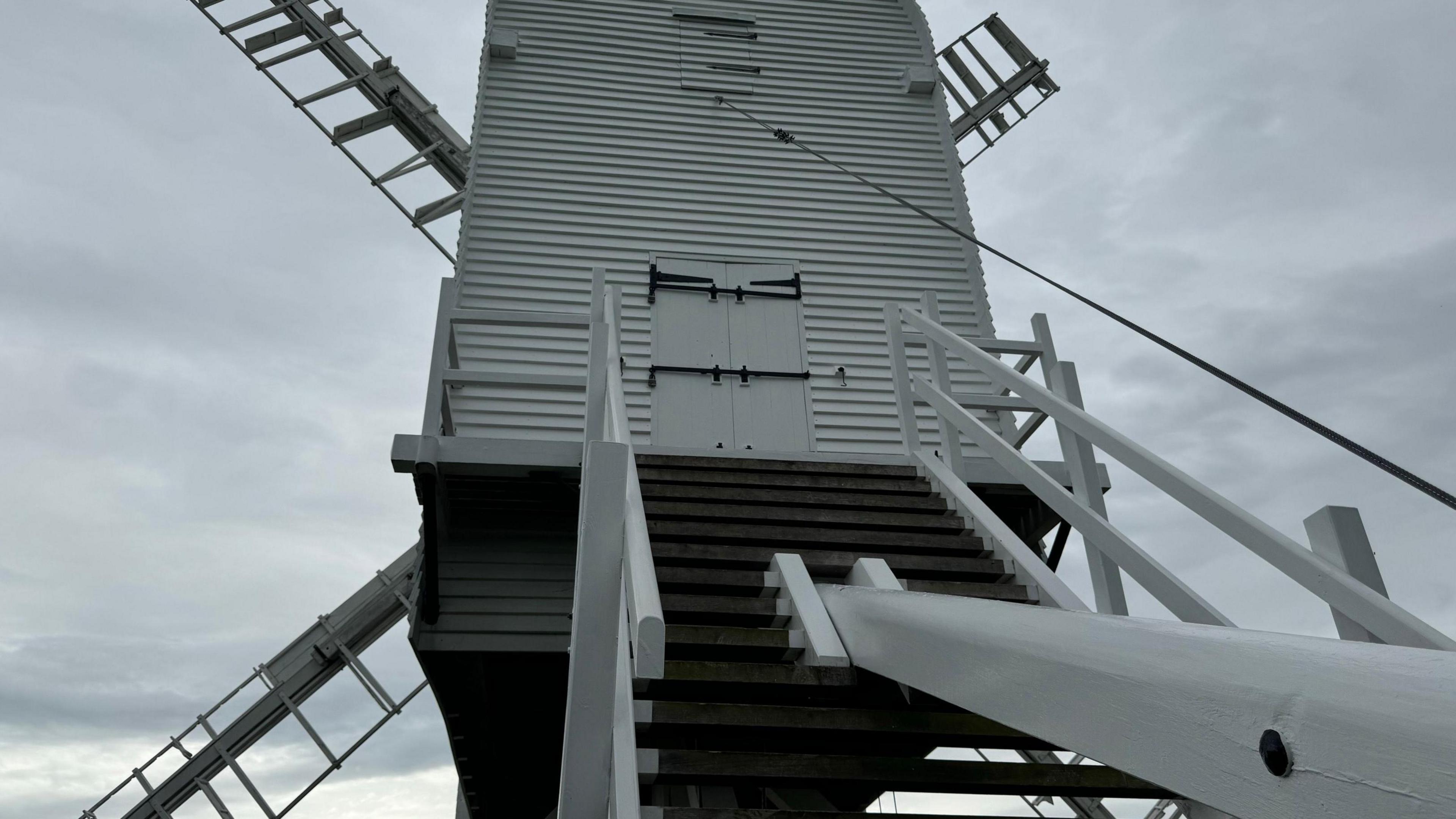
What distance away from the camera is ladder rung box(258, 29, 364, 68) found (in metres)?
12.2

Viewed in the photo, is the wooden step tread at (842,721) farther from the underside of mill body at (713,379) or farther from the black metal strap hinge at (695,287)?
the black metal strap hinge at (695,287)

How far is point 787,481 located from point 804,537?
783 millimetres

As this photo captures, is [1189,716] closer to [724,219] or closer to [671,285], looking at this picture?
[671,285]

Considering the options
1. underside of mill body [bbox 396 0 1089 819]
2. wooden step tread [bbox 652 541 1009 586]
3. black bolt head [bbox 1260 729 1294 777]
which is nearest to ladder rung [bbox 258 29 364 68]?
underside of mill body [bbox 396 0 1089 819]

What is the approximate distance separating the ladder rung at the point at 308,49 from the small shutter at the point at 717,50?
17.3 ft

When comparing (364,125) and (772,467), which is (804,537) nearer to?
(772,467)

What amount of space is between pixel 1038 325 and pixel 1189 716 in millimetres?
4992

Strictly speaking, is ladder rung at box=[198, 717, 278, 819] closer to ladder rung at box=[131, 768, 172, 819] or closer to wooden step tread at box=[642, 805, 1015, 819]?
ladder rung at box=[131, 768, 172, 819]

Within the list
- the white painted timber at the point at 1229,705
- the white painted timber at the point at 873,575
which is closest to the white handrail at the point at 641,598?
the white painted timber at the point at 1229,705

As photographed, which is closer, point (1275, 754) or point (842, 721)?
point (1275, 754)

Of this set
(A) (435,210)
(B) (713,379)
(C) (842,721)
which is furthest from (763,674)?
(A) (435,210)

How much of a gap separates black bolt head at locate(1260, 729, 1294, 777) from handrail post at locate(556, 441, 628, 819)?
5.41ft

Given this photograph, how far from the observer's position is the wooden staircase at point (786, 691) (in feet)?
9.79

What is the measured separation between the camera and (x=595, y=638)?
8.61 ft
